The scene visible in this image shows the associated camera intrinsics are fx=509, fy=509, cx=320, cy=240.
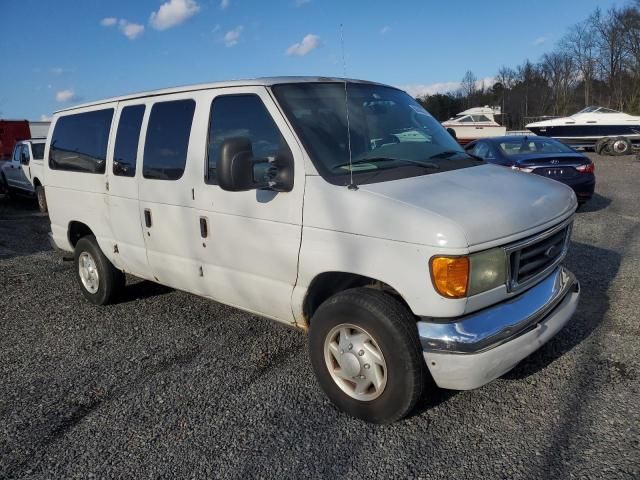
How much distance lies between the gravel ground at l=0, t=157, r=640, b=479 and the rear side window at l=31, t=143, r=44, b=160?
10162mm

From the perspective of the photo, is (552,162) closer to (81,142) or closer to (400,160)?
(400,160)

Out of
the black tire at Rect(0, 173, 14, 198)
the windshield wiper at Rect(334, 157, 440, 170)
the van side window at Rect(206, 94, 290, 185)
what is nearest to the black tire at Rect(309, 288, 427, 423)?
the windshield wiper at Rect(334, 157, 440, 170)

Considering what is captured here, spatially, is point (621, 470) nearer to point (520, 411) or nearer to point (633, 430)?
point (633, 430)

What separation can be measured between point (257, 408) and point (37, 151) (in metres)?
13.3

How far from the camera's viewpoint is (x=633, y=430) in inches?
116

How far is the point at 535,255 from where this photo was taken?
3.12 m

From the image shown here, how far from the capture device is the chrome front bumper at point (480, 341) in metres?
2.71

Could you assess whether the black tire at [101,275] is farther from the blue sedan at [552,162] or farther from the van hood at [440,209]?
the blue sedan at [552,162]

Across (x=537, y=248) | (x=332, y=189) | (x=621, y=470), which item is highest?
(x=332, y=189)

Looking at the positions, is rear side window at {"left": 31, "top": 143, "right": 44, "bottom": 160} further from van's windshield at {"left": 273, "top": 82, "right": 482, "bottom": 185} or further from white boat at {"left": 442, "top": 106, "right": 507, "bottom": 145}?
white boat at {"left": 442, "top": 106, "right": 507, "bottom": 145}

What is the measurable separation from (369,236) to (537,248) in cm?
108

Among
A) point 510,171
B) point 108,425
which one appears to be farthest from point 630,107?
point 108,425

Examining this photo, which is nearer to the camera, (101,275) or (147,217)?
(147,217)

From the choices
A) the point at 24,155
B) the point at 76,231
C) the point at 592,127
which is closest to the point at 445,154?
the point at 76,231
